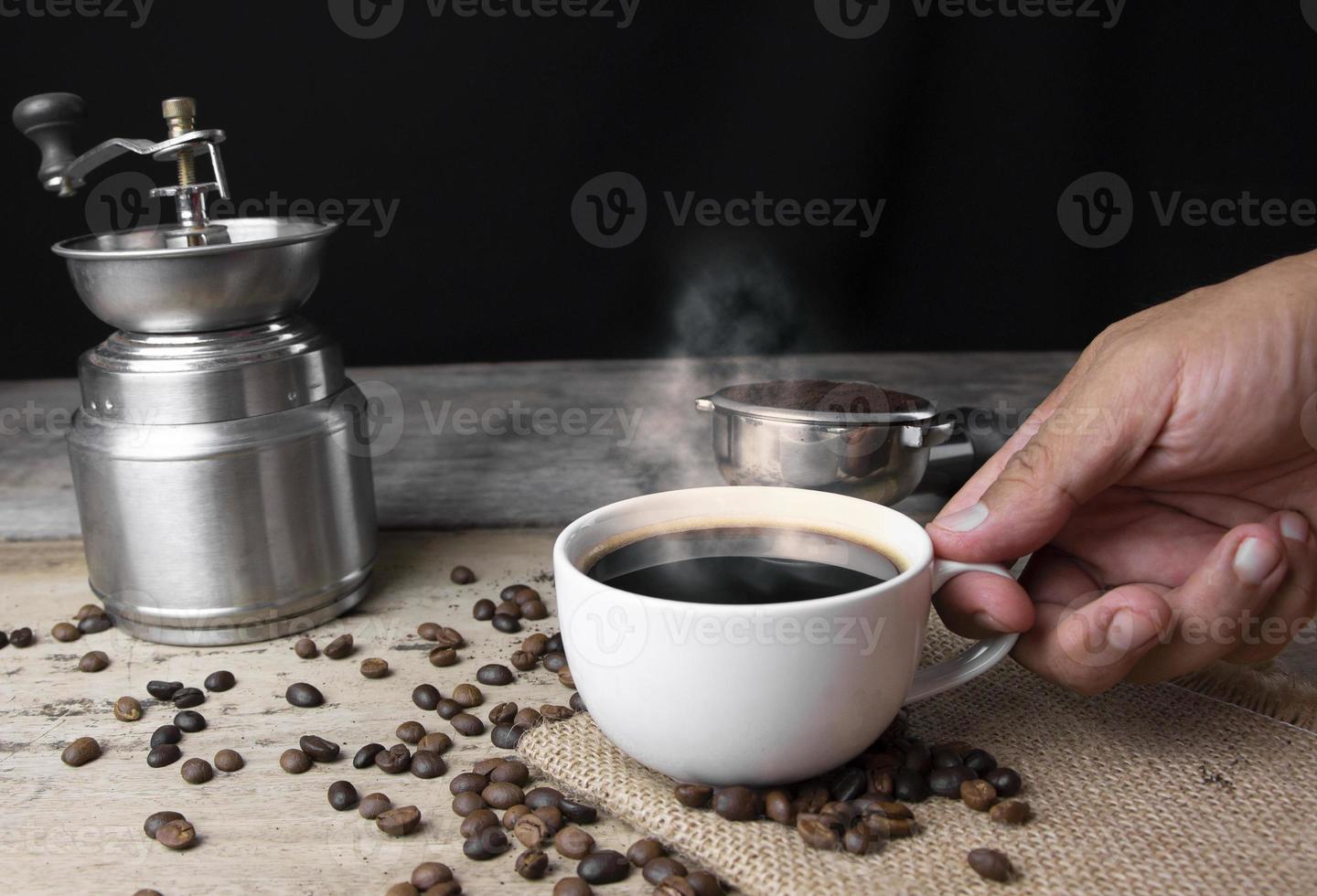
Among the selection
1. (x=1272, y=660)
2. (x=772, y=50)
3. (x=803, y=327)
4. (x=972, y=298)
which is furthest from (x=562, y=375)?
(x=1272, y=660)

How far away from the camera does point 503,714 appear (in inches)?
41.3

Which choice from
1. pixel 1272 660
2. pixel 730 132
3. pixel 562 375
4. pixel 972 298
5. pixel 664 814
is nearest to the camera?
pixel 664 814

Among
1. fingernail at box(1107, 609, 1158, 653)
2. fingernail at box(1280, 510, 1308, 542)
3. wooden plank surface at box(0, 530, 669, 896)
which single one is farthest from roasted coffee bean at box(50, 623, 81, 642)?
fingernail at box(1280, 510, 1308, 542)

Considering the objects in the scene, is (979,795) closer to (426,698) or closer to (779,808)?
(779,808)

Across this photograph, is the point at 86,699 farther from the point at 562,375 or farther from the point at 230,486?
the point at 562,375

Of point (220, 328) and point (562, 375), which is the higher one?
point (220, 328)

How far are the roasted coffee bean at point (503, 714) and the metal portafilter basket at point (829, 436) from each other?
45 centimetres

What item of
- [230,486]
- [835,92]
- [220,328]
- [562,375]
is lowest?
[562,375]

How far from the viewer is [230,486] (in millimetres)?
1184

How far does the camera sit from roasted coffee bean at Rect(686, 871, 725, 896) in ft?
2.59

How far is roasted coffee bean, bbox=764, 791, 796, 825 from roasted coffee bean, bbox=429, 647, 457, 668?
45 centimetres

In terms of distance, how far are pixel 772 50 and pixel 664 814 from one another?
83.0 inches

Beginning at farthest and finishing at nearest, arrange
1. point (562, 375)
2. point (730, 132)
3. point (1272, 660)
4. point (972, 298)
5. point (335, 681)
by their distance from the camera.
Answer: point (972, 298) < point (730, 132) < point (562, 375) < point (335, 681) < point (1272, 660)

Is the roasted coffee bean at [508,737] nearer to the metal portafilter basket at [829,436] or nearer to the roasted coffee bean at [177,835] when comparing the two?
the roasted coffee bean at [177,835]
